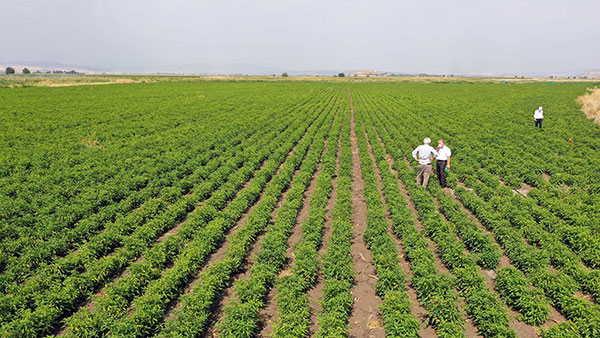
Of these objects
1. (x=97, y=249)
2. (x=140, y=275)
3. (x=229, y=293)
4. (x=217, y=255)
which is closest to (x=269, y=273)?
(x=229, y=293)

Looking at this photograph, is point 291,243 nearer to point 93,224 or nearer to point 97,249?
point 97,249

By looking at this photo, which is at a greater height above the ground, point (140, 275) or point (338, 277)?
point (140, 275)

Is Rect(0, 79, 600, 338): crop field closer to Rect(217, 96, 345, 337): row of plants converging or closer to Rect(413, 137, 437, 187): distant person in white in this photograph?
Rect(217, 96, 345, 337): row of plants converging

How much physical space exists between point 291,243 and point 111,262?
16.7ft

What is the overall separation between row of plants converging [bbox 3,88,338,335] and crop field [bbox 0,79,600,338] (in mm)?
45

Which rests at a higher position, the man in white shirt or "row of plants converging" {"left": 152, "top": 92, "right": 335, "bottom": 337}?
the man in white shirt

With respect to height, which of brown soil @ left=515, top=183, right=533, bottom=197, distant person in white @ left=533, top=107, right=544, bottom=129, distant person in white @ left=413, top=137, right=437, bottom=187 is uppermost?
distant person in white @ left=533, top=107, right=544, bottom=129

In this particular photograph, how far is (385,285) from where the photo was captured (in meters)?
7.18

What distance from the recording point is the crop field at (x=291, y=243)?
6215mm

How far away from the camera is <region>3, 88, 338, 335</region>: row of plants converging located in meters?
5.97

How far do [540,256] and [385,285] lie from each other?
14.8 feet

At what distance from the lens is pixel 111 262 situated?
768 centimetres

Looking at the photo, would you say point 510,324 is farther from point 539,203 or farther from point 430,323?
point 539,203

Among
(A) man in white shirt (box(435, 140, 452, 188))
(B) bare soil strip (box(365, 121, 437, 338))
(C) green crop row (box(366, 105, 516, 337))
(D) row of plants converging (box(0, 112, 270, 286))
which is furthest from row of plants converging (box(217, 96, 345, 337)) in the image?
(A) man in white shirt (box(435, 140, 452, 188))
